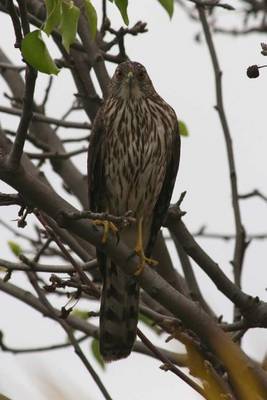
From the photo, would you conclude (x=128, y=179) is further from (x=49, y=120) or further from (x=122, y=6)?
(x=122, y=6)

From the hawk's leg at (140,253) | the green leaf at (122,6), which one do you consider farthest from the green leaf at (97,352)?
the green leaf at (122,6)

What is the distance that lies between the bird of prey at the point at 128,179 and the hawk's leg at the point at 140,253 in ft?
0.05

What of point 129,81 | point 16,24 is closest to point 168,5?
point 16,24

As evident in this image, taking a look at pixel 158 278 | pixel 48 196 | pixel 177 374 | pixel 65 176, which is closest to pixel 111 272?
pixel 65 176

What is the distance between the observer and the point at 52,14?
9.55ft

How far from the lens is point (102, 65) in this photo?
553 cm

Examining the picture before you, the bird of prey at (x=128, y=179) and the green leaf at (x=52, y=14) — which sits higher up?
the bird of prey at (x=128, y=179)

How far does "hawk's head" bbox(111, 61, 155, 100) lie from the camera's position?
5.98m

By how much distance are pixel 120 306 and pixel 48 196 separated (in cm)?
206

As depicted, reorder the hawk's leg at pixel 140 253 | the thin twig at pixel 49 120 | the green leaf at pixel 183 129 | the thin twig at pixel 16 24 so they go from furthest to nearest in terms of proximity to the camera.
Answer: the green leaf at pixel 183 129 < the thin twig at pixel 49 120 < the hawk's leg at pixel 140 253 < the thin twig at pixel 16 24

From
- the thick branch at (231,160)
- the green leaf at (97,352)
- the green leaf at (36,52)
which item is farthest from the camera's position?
the green leaf at (97,352)

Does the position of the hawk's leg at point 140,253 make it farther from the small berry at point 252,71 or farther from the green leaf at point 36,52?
the green leaf at point 36,52

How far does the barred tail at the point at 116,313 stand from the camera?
206 inches

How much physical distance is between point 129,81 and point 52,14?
312cm
